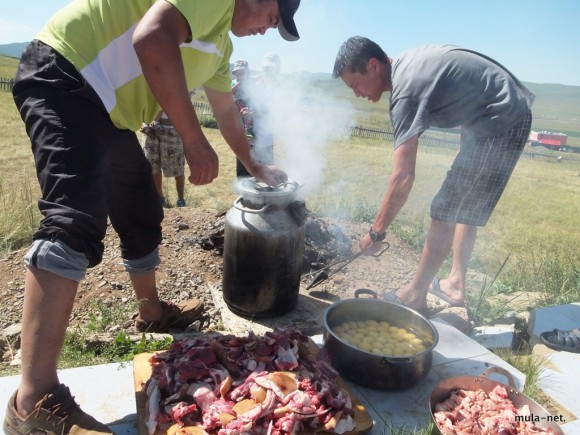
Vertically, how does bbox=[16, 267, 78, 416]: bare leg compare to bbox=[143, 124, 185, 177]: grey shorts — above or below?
above

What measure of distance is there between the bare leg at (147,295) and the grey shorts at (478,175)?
8.41 feet

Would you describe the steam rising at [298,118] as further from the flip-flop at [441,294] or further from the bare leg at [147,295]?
the bare leg at [147,295]

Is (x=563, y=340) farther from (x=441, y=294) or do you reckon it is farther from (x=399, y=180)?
(x=399, y=180)

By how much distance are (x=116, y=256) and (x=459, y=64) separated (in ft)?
13.2

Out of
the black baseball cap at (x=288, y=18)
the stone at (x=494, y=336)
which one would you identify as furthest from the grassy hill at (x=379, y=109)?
the black baseball cap at (x=288, y=18)

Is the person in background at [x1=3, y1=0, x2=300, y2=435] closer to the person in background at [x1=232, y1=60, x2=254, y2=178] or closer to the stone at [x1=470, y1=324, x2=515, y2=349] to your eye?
the stone at [x1=470, y1=324, x2=515, y2=349]

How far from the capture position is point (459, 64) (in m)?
3.62

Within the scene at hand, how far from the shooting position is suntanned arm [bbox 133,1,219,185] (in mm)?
1867

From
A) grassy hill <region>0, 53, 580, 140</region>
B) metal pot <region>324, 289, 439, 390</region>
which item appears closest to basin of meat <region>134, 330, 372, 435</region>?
metal pot <region>324, 289, 439, 390</region>

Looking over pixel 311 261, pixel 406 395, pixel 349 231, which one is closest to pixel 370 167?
pixel 349 231

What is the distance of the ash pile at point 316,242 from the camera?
197 inches

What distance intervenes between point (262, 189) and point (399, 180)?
1.12 meters

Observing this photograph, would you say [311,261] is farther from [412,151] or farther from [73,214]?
[73,214]

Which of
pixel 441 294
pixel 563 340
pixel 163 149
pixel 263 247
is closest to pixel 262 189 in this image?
pixel 263 247
